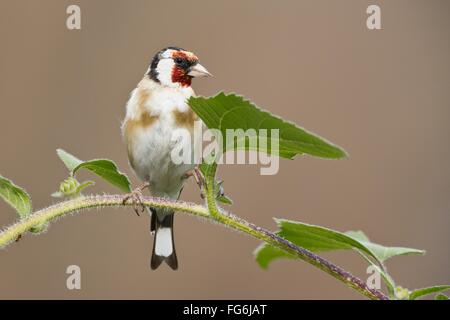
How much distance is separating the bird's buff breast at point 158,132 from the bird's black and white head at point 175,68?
0.20 ft

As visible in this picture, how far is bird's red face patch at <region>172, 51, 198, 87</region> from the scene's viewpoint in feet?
6.73

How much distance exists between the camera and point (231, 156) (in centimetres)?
83

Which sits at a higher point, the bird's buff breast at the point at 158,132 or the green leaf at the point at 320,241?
the bird's buff breast at the point at 158,132

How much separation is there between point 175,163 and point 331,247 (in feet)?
3.37

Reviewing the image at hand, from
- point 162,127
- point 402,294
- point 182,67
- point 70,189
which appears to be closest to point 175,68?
point 182,67

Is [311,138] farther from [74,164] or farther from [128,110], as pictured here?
[128,110]

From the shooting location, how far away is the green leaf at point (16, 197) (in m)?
0.80

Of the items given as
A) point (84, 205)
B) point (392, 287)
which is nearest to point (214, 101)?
point (84, 205)

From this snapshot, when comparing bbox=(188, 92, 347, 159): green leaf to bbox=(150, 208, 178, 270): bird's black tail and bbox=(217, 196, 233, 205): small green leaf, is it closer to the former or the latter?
bbox=(217, 196, 233, 205): small green leaf

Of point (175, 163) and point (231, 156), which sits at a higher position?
point (175, 163)

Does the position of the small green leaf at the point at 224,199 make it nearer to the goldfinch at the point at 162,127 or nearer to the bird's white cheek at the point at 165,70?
the goldfinch at the point at 162,127

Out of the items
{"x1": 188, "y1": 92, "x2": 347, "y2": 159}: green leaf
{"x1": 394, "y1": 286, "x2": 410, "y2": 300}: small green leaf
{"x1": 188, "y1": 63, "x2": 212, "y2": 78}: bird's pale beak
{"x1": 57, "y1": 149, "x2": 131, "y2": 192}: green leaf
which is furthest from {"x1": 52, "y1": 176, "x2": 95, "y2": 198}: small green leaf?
{"x1": 188, "y1": 63, "x2": 212, "y2": 78}: bird's pale beak

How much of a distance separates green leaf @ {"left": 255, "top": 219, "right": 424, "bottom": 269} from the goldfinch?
34.5 inches

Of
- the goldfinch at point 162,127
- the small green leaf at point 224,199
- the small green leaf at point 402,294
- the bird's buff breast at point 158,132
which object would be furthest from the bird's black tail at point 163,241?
the small green leaf at point 402,294
